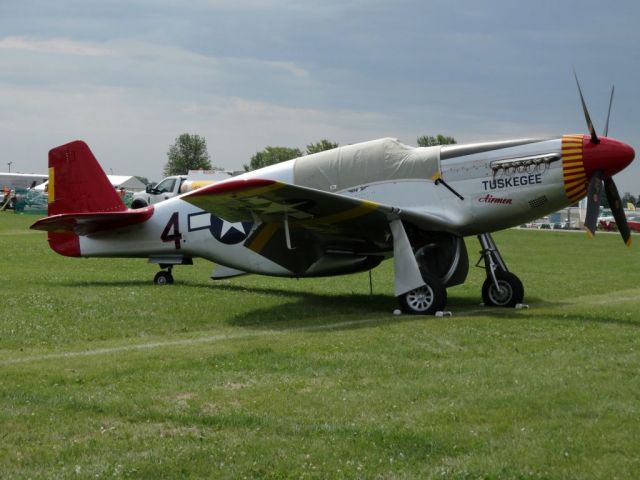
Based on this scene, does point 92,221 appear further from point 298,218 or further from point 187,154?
point 187,154

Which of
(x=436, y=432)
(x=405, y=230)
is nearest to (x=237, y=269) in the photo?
(x=405, y=230)

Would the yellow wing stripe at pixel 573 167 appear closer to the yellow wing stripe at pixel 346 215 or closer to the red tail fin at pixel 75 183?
the yellow wing stripe at pixel 346 215

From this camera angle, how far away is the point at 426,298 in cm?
1223

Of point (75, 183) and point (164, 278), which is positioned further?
point (75, 183)

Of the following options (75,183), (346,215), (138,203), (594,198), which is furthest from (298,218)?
(138,203)

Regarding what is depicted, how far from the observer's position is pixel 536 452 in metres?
5.34

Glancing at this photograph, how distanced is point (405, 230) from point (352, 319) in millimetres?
1826

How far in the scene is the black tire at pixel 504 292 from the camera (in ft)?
44.5

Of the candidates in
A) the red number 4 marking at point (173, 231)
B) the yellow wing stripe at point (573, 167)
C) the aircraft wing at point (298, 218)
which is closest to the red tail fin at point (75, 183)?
the red number 4 marking at point (173, 231)

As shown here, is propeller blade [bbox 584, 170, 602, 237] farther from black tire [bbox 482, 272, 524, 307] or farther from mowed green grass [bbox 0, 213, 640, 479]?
black tire [bbox 482, 272, 524, 307]

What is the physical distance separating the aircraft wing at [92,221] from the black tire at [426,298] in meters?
6.05

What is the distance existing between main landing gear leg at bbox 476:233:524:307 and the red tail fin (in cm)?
782

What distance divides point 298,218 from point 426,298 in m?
2.32

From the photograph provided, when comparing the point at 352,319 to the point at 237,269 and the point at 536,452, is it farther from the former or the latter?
the point at 536,452
